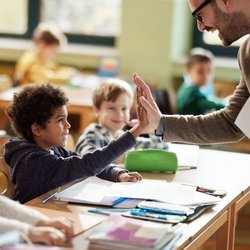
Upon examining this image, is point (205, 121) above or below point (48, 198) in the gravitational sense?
above

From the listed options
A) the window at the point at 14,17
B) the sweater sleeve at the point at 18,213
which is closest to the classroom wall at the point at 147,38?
the window at the point at 14,17

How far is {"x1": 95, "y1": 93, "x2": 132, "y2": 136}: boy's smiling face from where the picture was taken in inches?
147

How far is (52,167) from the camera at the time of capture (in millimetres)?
2859

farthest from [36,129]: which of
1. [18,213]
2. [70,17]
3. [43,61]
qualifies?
[70,17]

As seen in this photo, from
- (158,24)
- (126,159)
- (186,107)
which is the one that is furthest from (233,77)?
(126,159)

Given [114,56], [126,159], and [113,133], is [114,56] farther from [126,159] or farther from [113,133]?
[126,159]

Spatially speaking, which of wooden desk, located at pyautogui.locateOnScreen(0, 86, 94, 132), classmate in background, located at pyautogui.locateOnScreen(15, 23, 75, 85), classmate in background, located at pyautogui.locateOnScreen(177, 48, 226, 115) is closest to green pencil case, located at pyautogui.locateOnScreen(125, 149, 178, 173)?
wooden desk, located at pyautogui.locateOnScreen(0, 86, 94, 132)

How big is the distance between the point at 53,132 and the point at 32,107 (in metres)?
0.13

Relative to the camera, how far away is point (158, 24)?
6.79 meters

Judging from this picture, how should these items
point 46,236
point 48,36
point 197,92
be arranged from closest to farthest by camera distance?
point 46,236 → point 197,92 → point 48,36

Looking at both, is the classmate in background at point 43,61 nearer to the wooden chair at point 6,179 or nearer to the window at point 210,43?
the window at point 210,43

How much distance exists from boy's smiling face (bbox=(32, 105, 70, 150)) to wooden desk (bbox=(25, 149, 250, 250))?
33 centimetres

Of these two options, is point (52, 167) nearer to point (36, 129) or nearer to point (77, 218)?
point (36, 129)

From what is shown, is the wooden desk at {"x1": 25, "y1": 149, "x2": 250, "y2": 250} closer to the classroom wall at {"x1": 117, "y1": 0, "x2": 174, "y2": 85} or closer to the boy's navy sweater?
the boy's navy sweater
